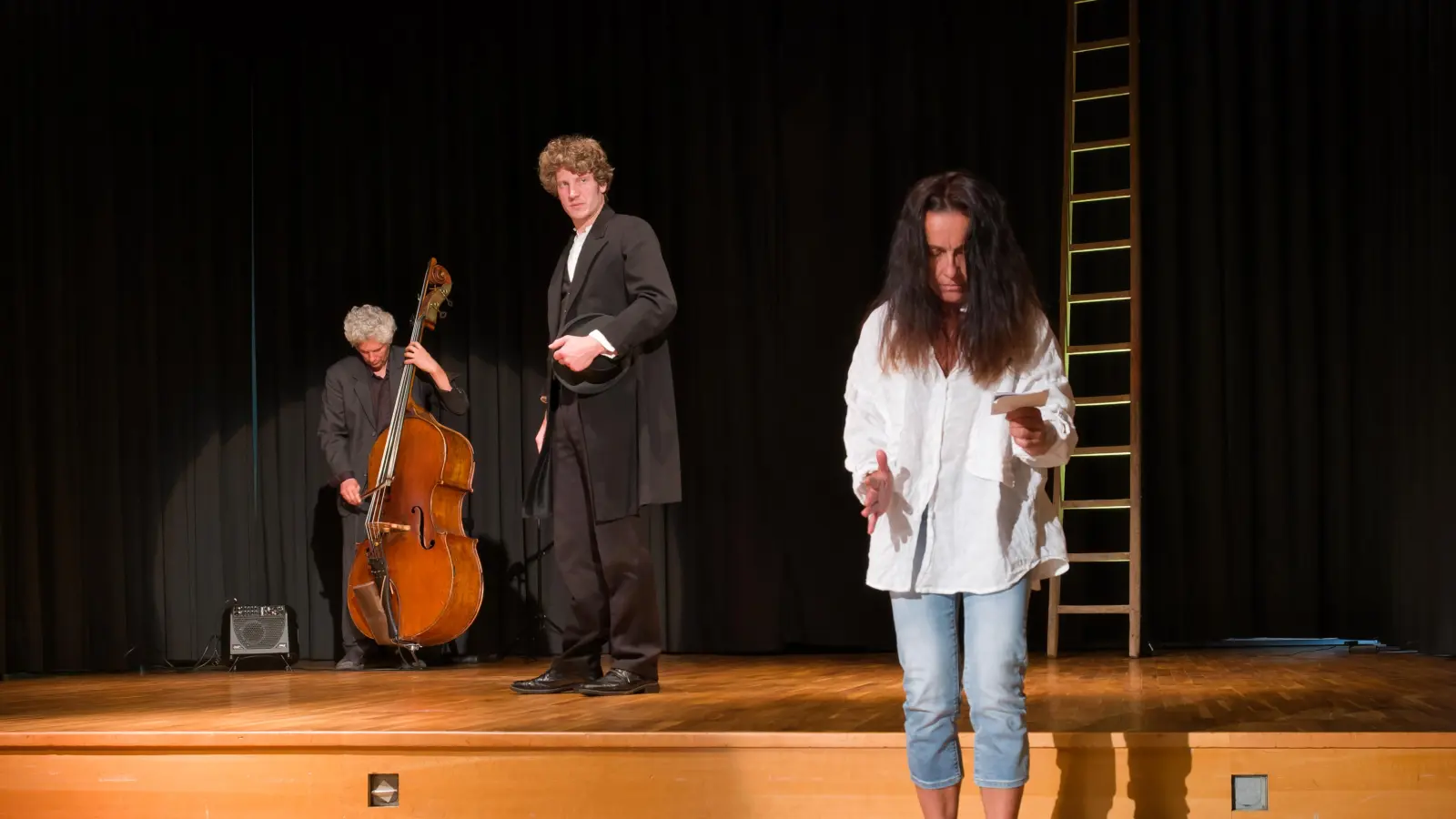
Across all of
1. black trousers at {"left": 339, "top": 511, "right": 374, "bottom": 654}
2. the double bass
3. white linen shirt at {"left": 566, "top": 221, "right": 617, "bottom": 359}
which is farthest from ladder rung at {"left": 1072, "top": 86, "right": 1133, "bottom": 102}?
black trousers at {"left": 339, "top": 511, "right": 374, "bottom": 654}

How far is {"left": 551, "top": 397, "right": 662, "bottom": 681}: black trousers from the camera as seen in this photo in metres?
3.77

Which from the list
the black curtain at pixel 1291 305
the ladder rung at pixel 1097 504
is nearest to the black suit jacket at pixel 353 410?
the ladder rung at pixel 1097 504

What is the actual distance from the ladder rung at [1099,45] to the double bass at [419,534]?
260 centimetres

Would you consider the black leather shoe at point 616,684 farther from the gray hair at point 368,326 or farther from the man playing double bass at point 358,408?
the gray hair at point 368,326

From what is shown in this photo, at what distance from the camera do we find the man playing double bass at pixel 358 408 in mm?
5500

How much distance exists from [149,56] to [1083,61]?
4109 millimetres

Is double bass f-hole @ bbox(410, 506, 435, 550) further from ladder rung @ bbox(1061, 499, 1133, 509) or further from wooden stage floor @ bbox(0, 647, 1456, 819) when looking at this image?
ladder rung @ bbox(1061, 499, 1133, 509)

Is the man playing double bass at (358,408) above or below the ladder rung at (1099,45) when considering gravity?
below

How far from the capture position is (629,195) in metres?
5.87

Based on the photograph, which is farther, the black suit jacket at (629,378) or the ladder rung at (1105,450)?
the ladder rung at (1105,450)

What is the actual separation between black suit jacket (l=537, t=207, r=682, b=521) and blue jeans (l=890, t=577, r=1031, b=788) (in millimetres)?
1434

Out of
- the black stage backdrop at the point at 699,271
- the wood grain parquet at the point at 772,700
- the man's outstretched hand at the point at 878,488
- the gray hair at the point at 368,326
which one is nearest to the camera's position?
the man's outstretched hand at the point at 878,488

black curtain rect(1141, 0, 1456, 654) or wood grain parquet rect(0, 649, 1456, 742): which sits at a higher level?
black curtain rect(1141, 0, 1456, 654)

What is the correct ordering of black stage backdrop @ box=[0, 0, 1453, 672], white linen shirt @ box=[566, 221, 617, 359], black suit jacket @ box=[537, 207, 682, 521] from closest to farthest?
black suit jacket @ box=[537, 207, 682, 521] < white linen shirt @ box=[566, 221, 617, 359] < black stage backdrop @ box=[0, 0, 1453, 672]
